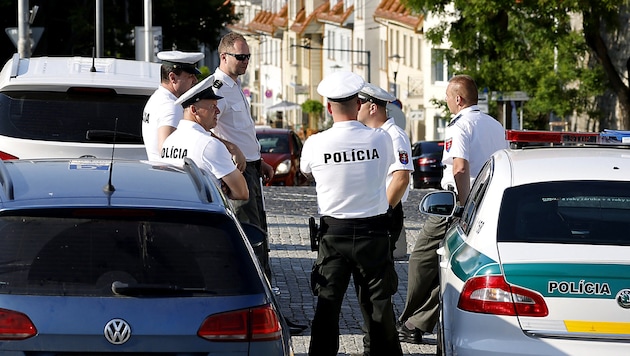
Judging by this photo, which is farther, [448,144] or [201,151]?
[448,144]

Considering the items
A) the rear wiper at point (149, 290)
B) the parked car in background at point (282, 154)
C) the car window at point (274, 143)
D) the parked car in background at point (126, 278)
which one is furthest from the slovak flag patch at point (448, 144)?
the car window at point (274, 143)

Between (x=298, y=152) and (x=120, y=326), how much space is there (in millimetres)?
22858

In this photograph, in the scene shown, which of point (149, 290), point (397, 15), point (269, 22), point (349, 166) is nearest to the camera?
point (149, 290)

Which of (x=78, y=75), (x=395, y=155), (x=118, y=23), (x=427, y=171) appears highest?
(x=118, y=23)

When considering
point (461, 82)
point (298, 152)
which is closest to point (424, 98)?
point (298, 152)

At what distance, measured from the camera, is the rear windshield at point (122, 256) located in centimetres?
479

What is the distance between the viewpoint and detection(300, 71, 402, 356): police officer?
23.0 feet

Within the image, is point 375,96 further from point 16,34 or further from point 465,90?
point 16,34

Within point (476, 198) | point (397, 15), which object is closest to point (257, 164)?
point (476, 198)

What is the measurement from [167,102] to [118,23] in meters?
32.9

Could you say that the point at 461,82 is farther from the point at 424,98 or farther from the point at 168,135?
the point at 424,98

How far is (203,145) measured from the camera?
7.25 m

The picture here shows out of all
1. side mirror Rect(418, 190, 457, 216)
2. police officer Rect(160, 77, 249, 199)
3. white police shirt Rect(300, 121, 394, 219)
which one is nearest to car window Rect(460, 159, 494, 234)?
side mirror Rect(418, 190, 457, 216)

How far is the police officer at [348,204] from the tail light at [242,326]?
2.11m
